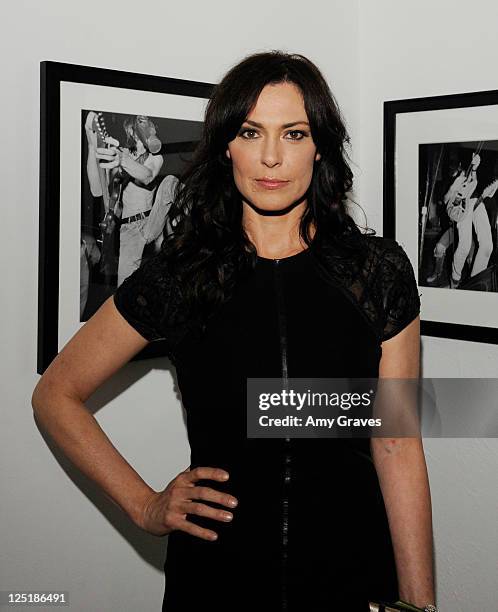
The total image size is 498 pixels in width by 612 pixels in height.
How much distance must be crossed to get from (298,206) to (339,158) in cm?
11

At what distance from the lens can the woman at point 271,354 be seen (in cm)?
129

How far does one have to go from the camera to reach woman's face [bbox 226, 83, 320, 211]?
4.22 ft

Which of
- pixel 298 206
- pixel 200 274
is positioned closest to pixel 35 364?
pixel 200 274

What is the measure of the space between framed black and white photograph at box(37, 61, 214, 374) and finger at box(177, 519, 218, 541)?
0.43 meters

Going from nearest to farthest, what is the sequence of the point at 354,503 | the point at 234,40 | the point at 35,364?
1. the point at 354,503
2. the point at 35,364
3. the point at 234,40

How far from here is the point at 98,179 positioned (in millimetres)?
1596

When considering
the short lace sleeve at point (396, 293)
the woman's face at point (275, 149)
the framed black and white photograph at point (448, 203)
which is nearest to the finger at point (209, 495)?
the short lace sleeve at point (396, 293)

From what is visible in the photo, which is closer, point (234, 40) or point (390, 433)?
point (390, 433)

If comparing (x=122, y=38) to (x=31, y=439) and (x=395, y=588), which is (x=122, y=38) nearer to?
(x=31, y=439)

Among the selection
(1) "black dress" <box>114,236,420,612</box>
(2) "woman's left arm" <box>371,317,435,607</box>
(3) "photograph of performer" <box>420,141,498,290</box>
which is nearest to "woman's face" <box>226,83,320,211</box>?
(1) "black dress" <box>114,236,420,612</box>

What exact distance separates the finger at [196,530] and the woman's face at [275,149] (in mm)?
524

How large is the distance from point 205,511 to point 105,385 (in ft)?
1.67

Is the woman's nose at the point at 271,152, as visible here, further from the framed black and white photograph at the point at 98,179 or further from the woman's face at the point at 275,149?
the framed black and white photograph at the point at 98,179

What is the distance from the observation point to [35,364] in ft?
5.15
